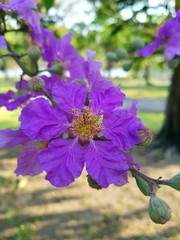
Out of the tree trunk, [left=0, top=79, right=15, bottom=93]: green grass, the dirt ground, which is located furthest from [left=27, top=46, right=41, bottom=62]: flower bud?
[left=0, top=79, right=15, bottom=93]: green grass

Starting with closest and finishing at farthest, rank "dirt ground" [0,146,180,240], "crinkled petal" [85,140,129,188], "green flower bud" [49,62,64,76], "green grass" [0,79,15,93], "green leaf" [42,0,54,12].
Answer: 1. "crinkled petal" [85,140,129,188]
2. "green flower bud" [49,62,64,76]
3. "green leaf" [42,0,54,12]
4. "dirt ground" [0,146,180,240]
5. "green grass" [0,79,15,93]

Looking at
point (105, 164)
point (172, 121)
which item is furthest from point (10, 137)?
point (172, 121)

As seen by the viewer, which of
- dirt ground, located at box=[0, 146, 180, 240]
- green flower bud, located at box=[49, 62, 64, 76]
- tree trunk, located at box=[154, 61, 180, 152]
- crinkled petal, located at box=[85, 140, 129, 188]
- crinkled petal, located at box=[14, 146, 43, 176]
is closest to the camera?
crinkled petal, located at box=[85, 140, 129, 188]

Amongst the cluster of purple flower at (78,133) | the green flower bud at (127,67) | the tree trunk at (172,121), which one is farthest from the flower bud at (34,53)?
the tree trunk at (172,121)

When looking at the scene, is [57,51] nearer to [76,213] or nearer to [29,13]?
[29,13]

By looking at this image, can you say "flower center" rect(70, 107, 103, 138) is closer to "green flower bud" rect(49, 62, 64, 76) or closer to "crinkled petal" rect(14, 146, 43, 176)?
"crinkled petal" rect(14, 146, 43, 176)

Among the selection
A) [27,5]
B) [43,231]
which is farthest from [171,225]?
[27,5]
